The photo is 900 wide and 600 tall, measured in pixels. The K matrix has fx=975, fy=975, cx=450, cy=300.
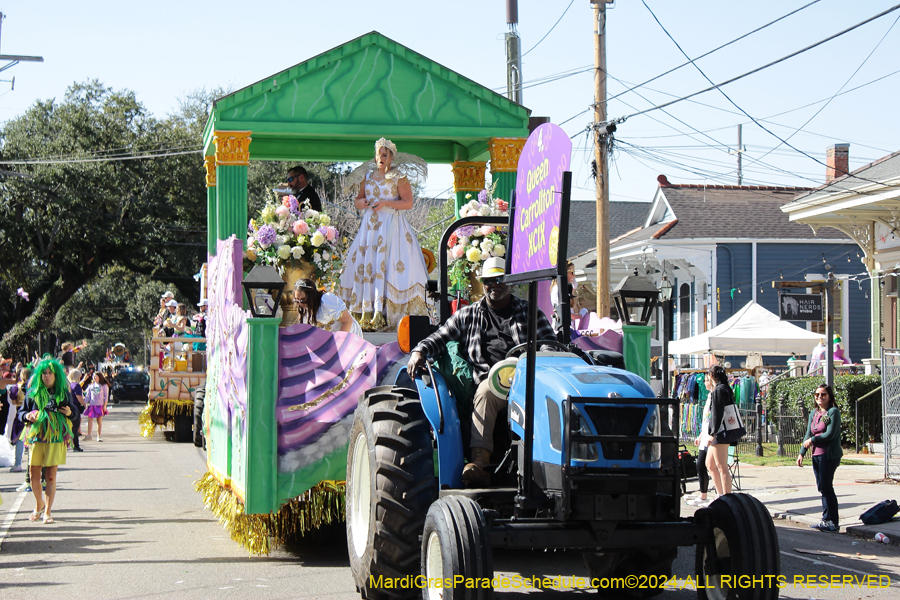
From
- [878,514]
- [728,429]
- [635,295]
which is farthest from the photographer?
[728,429]

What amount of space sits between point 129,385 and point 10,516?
37674 mm

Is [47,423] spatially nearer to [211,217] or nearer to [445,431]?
[211,217]

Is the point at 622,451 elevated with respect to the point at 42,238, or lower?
lower

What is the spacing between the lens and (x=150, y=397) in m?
21.3

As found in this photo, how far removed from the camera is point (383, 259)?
36.9 feet

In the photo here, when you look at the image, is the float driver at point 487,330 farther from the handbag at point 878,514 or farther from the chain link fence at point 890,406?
the chain link fence at point 890,406

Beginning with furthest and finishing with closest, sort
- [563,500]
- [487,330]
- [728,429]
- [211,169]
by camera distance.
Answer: [211,169] → [728,429] → [487,330] → [563,500]

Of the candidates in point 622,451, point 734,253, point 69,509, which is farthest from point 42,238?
point 622,451

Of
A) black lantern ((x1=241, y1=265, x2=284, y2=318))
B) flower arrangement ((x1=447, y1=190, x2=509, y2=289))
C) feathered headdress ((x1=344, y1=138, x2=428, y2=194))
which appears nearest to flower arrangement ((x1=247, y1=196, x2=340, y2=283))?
feathered headdress ((x1=344, y1=138, x2=428, y2=194))

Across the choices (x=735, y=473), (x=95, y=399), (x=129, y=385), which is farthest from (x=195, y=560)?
(x=129, y=385)

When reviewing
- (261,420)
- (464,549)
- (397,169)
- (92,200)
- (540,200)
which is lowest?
(464,549)

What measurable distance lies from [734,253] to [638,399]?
24339mm

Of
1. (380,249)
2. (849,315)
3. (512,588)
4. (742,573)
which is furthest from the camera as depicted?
(849,315)

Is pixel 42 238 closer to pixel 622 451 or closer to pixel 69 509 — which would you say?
pixel 69 509
